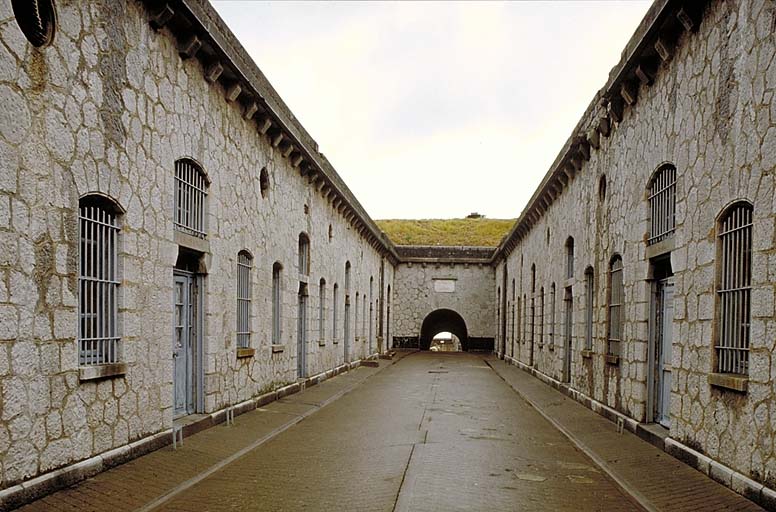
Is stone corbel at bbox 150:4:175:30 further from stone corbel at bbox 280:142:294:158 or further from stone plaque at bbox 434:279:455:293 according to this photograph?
stone plaque at bbox 434:279:455:293

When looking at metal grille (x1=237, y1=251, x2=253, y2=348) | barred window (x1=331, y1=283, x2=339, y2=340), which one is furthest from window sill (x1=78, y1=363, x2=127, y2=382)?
barred window (x1=331, y1=283, x2=339, y2=340)

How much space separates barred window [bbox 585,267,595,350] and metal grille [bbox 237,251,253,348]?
Result: 6489 millimetres

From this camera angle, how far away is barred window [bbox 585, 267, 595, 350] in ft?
43.9

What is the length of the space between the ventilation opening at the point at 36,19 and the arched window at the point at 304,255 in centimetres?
1025

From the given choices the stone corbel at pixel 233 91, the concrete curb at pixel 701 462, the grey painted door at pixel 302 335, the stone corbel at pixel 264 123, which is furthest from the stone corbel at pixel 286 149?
the concrete curb at pixel 701 462

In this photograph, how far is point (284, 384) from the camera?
1378cm

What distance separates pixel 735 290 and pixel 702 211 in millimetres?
1085

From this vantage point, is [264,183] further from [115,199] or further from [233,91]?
[115,199]

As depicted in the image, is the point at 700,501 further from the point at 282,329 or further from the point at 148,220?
the point at 282,329

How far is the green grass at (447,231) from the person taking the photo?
4188 centimetres

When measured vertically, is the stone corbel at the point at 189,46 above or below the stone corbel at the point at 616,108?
above

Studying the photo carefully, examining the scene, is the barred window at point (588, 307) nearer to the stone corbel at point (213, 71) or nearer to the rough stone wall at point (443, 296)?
the stone corbel at point (213, 71)

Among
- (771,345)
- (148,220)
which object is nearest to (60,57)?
(148,220)

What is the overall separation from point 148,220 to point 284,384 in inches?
266
